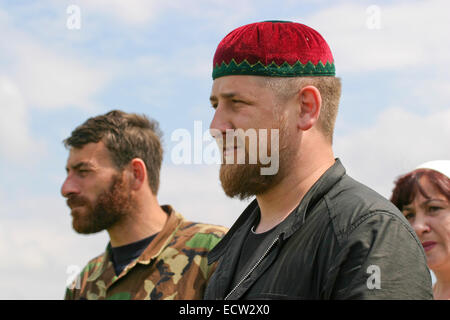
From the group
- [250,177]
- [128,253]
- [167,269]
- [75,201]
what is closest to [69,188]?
[75,201]

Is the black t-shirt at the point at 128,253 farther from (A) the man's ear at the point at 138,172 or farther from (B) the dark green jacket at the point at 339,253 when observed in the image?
(B) the dark green jacket at the point at 339,253

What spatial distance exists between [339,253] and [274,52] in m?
1.24

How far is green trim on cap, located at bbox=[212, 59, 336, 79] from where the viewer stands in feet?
10.8

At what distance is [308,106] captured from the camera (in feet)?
10.6

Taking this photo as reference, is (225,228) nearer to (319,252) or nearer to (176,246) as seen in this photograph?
(176,246)

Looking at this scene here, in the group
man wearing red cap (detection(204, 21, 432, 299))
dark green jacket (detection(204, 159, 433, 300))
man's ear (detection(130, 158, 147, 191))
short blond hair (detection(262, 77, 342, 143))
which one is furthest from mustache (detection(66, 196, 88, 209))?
short blond hair (detection(262, 77, 342, 143))

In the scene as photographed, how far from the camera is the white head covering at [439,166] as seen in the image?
4.69 metres

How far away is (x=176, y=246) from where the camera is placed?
522 centimetres

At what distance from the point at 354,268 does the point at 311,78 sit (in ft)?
3.85

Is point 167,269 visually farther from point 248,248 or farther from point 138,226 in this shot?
point 248,248

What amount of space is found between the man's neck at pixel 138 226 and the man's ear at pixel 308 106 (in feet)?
8.75

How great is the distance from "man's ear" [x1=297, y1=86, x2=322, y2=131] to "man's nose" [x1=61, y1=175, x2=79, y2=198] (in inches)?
127

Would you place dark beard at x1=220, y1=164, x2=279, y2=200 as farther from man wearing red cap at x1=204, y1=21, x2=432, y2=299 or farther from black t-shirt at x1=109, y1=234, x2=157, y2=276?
black t-shirt at x1=109, y1=234, x2=157, y2=276
